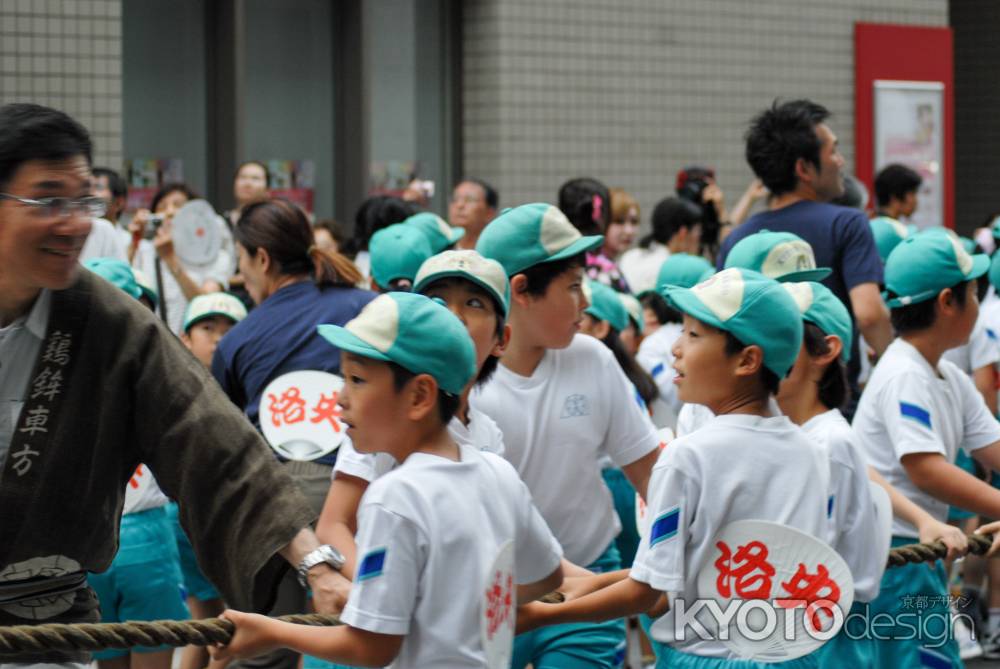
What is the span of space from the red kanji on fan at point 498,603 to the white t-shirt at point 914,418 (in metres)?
1.95

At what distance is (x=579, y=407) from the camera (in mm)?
4281

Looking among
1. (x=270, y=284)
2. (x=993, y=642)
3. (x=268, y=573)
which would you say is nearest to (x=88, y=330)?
(x=268, y=573)

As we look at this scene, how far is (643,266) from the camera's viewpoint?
8.92 metres

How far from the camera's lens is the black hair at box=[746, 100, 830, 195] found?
565 centimetres

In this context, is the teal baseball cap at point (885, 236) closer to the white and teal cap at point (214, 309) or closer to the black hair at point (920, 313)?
the black hair at point (920, 313)

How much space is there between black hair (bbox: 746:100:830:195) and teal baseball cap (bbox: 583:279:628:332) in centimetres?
74

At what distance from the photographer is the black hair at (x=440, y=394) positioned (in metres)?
2.97

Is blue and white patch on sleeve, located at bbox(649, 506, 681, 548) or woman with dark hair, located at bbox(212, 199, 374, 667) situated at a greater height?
woman with dark hair, located at bbox(212, 199, 374, 667)

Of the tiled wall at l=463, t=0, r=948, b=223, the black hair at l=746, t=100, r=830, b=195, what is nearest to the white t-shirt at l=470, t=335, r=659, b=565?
the black hair at l=746, t=100, r=830, b=195

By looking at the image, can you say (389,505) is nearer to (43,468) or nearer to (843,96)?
(43,468)

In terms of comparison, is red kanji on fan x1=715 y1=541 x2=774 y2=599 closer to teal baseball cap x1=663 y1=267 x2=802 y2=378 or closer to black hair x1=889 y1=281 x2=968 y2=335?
teal baseball cap x1=663 y1=267 x2=802 y2=378

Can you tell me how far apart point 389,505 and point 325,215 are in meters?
9.28

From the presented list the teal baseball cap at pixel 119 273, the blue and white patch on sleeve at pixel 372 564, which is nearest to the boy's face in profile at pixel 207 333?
the teal baseball cap at pixel 119 273

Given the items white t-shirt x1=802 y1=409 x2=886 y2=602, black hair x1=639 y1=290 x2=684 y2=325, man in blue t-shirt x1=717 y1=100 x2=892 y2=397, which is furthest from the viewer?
black hair x1=639 y1=290 x2=684 y2=325
